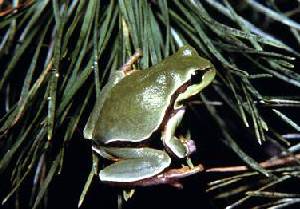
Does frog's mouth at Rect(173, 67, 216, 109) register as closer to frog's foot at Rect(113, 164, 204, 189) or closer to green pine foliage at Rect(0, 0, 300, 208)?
green pine foliage at Rect(0, 0, 300, 208)

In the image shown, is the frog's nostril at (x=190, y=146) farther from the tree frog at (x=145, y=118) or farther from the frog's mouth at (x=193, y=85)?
the frog's mouth at (x=193, y=85)

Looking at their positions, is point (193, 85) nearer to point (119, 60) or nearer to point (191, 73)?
point (191, 73)

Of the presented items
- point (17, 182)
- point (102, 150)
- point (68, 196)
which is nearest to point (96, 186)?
point (68, 196)

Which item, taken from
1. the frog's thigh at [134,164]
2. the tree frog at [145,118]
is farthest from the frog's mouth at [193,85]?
the frog's thigh at [134,164]

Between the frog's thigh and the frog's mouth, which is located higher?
the frog's mouth

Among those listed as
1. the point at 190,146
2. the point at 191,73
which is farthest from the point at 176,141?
the point at 191,73

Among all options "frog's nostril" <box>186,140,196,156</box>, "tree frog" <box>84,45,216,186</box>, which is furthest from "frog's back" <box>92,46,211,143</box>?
"frog's nostril" <box>186,140,196,156</box>

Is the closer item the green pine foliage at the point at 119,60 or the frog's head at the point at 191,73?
the green pine foliage at the point at 119,60

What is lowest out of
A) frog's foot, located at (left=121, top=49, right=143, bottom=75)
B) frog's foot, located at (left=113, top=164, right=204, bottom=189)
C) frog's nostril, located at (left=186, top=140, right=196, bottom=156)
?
frog's foot, located at (left=113, top=164, right=204, bottom=189)

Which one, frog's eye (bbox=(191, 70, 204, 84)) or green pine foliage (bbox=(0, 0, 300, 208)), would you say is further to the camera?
frog's eye (bbox=(191, 70, 204, 84))

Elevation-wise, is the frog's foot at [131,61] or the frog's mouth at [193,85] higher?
the frog's foot at [131,61]
